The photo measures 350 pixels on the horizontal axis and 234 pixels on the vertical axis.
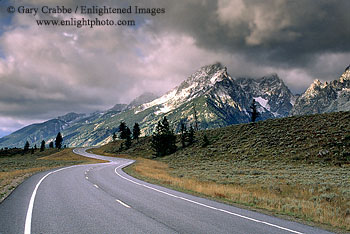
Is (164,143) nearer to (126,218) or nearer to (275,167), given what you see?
(275,167)

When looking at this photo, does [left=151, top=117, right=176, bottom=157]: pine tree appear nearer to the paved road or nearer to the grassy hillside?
the grassy hillside

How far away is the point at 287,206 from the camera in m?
12.0


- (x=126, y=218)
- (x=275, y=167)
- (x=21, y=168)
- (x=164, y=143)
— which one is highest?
(x=164, y=143)

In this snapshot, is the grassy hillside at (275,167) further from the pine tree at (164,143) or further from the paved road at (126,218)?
the pine tree at (164,143)

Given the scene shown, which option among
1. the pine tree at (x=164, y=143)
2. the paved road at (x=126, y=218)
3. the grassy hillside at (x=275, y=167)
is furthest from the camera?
the pine tree at (x=164, y=143)

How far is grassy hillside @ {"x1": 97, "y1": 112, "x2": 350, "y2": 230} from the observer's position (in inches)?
543

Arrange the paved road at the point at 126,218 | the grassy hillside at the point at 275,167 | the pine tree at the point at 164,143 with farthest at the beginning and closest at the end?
1. the pine tree at the point at 164,143
2. the grassy hillside at the point at 275,167
3. the paved road at the point at 126,218

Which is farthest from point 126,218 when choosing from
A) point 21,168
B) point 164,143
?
point 164,143

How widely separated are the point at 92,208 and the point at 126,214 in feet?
6.34

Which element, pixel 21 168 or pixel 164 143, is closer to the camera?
pixel 21 168

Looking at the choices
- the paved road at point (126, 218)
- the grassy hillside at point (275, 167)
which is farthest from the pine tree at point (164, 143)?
the paved road at point (126, 218)

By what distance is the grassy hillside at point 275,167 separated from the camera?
45.3 feet

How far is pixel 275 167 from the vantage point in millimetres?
35375

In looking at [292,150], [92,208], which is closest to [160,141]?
[292,150]
